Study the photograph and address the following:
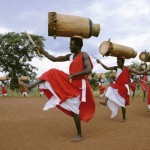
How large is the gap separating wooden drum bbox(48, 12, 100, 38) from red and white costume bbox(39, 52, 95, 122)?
2.27ft

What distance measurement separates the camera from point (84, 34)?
22.5ft

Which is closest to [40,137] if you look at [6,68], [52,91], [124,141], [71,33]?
[52,91]

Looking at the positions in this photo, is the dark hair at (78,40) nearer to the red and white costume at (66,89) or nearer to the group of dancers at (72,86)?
the group of dancers at (72,86)

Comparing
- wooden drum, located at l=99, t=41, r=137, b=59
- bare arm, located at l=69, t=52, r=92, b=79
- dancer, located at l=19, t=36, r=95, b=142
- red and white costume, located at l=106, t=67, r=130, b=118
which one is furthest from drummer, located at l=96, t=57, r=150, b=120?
bare arm, located at l=69, t=52, r=92, b=79

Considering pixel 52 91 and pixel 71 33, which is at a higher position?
pixel 71 33

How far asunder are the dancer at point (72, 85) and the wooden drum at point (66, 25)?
565 millimetres

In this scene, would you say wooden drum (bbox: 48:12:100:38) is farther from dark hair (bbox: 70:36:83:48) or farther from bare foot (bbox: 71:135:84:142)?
bare foot (bbox: 71:135:84:142)

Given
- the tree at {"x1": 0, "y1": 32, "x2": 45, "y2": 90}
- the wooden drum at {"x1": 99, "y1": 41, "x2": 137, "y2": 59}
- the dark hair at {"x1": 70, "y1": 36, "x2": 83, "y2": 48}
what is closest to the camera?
the dark hair at {"x1": 70, "y1": 36, "x2": 83, "y2": 48}

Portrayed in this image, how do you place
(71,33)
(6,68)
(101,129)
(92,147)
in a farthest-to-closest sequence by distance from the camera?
(6,68), (101,129), (71,33), (92,147)

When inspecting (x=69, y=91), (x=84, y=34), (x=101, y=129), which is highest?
(x=84, y=34)

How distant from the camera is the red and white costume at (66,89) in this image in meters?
5.95

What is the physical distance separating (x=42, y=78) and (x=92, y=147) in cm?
138

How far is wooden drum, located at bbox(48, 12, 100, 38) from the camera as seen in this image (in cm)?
664

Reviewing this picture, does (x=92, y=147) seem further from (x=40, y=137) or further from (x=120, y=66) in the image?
(x=120, y=66)
